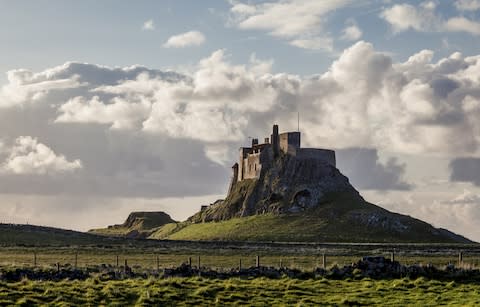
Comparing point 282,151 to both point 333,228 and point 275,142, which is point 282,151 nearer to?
point 275,142

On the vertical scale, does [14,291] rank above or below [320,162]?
below

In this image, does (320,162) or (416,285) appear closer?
(416,285)

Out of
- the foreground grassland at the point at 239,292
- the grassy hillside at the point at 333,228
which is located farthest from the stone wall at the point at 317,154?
the foreground grassland at the point at 239,292

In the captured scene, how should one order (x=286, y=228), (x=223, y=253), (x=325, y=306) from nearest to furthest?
(x=325, y=306) → (x=223, y=253) → (x=286, y=228)

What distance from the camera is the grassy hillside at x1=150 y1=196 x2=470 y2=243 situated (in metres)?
154

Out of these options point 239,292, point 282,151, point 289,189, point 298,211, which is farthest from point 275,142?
point 239,292

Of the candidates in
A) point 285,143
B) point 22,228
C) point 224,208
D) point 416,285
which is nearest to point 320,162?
point 285,143

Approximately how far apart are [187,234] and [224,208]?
1967cm

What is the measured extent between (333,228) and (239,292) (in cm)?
12237

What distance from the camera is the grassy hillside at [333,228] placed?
6053 inches

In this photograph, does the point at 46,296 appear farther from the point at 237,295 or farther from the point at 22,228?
the point at 22,228

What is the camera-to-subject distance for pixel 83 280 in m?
41.9

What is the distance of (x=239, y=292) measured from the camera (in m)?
37.9

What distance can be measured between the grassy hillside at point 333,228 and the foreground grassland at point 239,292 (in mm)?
108421
